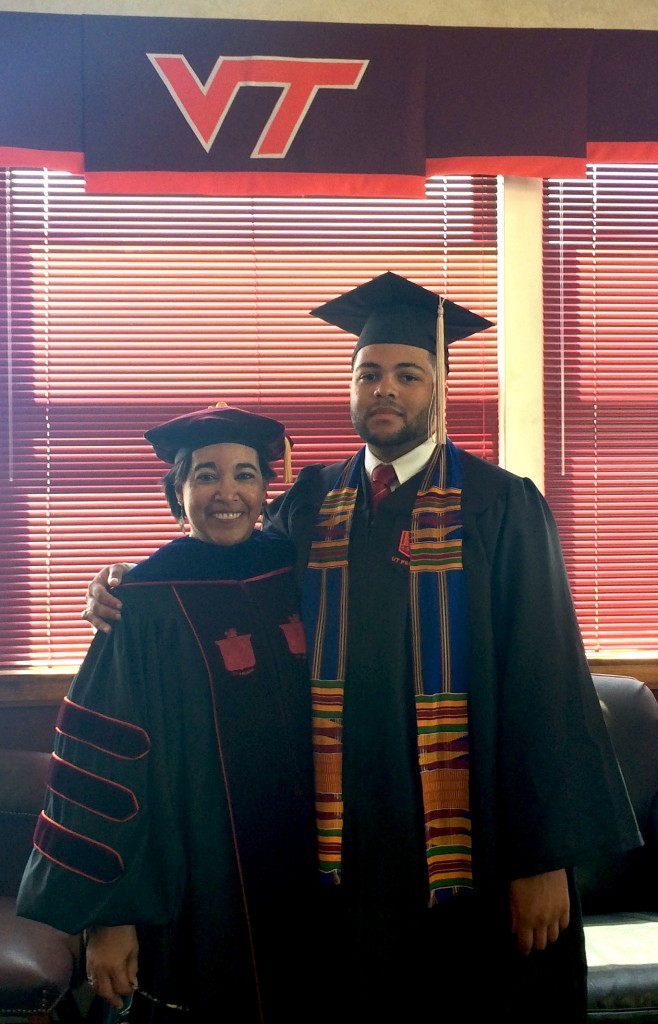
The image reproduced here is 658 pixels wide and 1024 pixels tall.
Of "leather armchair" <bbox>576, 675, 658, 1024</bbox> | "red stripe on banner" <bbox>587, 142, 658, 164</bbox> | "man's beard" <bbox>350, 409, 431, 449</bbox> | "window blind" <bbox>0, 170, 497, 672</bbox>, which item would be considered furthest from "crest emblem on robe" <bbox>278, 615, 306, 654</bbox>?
"red stripe on banner" <bbox>587, 142, 658, 164</bbox>

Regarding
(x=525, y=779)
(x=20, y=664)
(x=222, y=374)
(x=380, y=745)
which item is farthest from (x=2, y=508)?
(x=525, y=779)

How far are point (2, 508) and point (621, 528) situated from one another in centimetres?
204

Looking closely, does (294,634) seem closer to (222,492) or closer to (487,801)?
(222,492)

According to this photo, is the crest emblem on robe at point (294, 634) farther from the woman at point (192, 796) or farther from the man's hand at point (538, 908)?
the man's hand at point (538, 908)

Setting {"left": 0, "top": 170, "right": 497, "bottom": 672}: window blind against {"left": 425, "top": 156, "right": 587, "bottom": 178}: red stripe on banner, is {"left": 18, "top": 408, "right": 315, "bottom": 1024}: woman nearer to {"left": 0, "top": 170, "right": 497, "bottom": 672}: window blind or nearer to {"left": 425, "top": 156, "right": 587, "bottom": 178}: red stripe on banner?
{"left": 0, "top": 170, "right": 497, "bottom": 672}: window blind

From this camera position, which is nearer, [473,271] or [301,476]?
[301,476]

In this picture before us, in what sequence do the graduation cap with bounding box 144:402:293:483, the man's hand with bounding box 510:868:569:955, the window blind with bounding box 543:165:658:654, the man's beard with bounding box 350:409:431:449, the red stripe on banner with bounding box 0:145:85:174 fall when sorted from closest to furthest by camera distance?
1. the man's hand with bounding box 510:868:569:955
2. the graduation cap with bounding box 144:402:293:483
3. the man's beard with bounding box 350:409:431:449
4. the red stripe on banner with bounding box 0:145:85:174
5. the window blind with bounding box 543:165:658:654

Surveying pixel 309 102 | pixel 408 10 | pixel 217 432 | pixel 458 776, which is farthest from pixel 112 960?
pixel 408 10

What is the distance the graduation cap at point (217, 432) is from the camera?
5.96ft

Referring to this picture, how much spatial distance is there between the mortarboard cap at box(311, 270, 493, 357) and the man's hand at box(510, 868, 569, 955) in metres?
1.10

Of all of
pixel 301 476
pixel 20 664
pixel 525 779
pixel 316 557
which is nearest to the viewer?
pixel 525 779

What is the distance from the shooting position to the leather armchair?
199 centimetres

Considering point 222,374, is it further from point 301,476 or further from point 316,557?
point 316,557

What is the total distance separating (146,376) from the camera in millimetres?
2934
